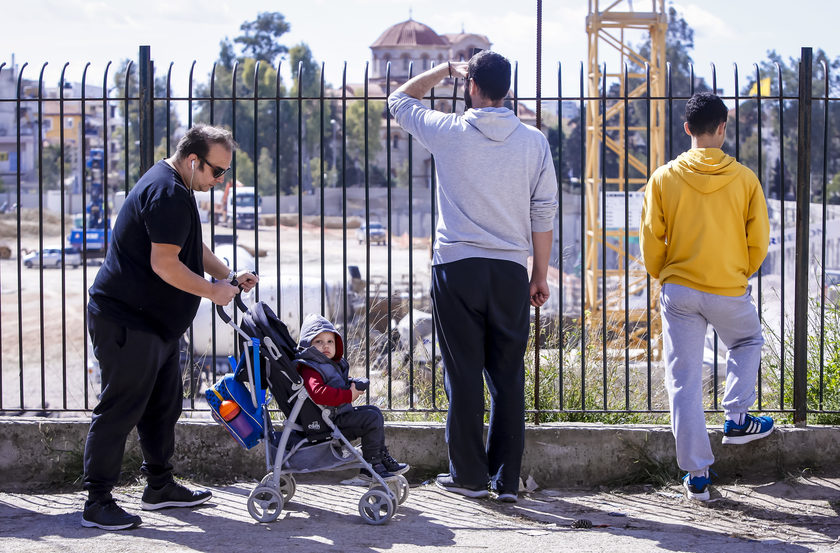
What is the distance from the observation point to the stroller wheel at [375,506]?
419cm

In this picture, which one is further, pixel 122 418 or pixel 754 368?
pixel 754 368

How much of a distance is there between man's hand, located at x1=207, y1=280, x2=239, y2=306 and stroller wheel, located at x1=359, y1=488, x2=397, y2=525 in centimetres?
107

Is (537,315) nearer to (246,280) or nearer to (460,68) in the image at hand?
(460,68)

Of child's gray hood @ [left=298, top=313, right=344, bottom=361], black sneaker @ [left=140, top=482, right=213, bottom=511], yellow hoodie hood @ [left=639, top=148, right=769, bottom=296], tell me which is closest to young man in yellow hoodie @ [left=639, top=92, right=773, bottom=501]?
yellow hoodie hood @ [left=639, top=148, right=769, bottom=296]

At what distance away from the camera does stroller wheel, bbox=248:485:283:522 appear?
13.8 feet

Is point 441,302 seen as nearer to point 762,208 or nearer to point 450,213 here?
point 450,213

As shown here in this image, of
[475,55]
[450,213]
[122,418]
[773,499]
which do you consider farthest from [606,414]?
[122,418]

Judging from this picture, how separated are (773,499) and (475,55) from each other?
2.63 metres

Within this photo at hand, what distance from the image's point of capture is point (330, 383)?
4.16 m

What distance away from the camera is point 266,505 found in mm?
4230

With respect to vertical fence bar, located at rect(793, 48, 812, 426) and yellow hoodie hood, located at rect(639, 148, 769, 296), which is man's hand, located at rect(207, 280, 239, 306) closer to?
yellow hoodie hood, located at rect(639, 148, 769, 296)

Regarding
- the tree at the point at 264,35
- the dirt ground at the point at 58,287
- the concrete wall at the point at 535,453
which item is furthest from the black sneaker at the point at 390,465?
the tree at the point at 264,35

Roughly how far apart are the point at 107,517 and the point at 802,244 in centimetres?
387

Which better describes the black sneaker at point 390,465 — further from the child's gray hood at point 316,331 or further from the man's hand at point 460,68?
the man's hand at point 460,68
